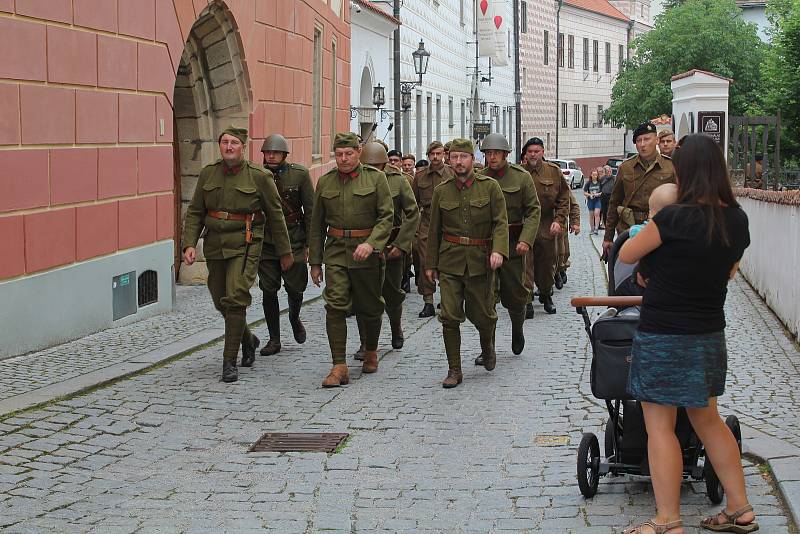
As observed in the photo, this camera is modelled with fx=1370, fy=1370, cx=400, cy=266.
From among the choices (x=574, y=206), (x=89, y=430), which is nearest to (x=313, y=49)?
(x=574, y=206)

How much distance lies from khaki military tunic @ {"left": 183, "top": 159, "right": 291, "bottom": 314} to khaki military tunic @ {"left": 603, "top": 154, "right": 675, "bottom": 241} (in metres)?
3.50

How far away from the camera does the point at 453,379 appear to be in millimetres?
9594

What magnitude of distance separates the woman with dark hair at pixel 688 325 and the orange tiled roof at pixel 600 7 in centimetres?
6234

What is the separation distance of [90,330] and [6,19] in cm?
291

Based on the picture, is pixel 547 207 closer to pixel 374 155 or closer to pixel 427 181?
pixel 427 181

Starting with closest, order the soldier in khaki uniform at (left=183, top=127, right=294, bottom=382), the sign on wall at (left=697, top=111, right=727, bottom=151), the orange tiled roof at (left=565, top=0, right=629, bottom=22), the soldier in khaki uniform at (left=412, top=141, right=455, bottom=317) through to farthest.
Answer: the soldier in khaki uniform at (left=183, top=127, right=294, bottom=382), the soldier in khaki uniform at (left=412, top=141, right=455, bottom=317), the sign on wall at (left=697, top=111, right=727, bottom=151), the orange tiled roof at (left=565, top=0, right=629, bottom=22)

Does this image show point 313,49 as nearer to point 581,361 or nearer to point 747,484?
point 581,361

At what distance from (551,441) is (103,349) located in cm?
473

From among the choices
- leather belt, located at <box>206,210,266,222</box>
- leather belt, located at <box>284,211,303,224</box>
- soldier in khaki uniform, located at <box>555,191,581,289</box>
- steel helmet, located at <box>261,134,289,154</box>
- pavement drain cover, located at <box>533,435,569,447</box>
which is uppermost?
Result: steel helmet, located at <box>261,134,289,154</box>

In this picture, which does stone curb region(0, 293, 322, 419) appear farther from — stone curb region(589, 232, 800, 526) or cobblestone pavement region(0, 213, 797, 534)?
stone curb region(589, 232, 800, 526)

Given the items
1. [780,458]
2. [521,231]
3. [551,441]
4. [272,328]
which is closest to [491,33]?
[521,231]

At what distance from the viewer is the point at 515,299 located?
11023mm

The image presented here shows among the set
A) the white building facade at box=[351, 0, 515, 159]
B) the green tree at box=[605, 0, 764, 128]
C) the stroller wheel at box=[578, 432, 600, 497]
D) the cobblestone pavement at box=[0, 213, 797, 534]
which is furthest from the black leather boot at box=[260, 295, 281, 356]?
the green tree at box=[605, 0, 764, 128]

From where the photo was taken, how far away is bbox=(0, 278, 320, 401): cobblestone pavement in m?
9.51
